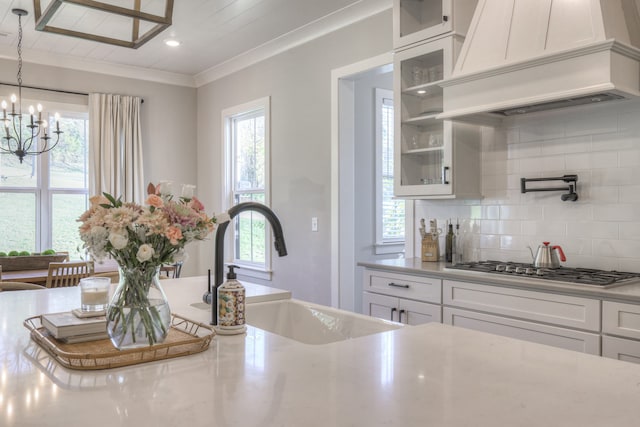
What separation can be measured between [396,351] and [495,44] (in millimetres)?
1905

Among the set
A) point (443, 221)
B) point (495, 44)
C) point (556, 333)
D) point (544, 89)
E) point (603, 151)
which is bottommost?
point (556, 333)

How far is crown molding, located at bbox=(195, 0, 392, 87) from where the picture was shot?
3.73 m

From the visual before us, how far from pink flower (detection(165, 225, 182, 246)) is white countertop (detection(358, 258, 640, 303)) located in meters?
1.73

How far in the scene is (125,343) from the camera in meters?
1.23

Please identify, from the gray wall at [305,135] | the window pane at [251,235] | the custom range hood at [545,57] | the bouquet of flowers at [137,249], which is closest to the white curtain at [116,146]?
the window pane at [251,235]

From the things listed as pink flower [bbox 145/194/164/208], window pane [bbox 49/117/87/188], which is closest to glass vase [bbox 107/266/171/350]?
pink flower [bbox 145/194/164/208]

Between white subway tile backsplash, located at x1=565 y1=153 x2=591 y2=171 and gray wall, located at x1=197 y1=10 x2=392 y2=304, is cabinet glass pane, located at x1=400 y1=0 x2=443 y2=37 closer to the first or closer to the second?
gray wall, located at x1=197 y1=10 x2=392 y2=304

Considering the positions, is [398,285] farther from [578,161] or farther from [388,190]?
[388,190]

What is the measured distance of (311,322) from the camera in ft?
6.19

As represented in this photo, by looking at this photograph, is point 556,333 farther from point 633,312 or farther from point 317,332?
point 317,332

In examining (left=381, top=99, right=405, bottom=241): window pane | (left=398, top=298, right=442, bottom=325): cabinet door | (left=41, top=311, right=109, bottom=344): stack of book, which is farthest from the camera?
(left=381, top=99, right=405, bottom=241): window pane

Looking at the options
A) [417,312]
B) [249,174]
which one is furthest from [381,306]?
[249,174]

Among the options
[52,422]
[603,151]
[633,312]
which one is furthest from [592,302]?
[52,422]

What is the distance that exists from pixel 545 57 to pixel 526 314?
117cm
